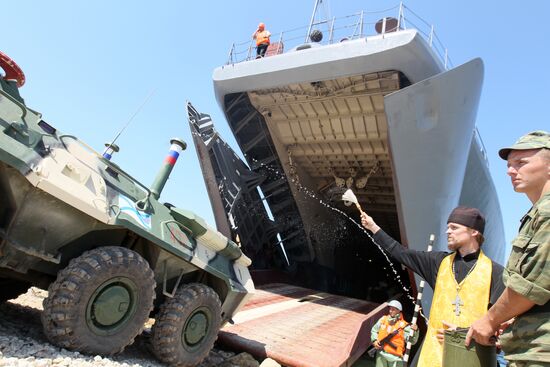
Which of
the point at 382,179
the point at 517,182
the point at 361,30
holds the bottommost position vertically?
the point at 517,182

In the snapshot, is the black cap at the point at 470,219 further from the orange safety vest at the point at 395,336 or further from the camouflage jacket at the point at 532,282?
the orange safety vest at the point at 395,336

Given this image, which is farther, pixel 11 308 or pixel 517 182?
pixel 11 308

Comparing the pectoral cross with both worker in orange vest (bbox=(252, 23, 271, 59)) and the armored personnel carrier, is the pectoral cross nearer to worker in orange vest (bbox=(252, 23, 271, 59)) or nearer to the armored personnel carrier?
the armored personnel carrier

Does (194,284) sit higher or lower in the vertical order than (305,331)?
higher

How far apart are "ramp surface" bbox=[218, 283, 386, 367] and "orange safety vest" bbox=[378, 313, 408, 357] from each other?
0.39 meters

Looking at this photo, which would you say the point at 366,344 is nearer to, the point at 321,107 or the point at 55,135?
the point at 55,135

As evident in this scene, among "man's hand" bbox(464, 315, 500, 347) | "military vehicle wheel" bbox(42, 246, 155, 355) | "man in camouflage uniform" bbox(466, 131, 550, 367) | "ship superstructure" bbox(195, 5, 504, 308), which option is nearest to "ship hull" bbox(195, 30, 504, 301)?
"ship superstructure" bbox(195, 5, 504, 308)

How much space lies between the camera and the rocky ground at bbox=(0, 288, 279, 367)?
250 cm

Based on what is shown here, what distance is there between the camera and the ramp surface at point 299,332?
169 inches

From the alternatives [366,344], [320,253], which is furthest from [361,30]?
[320,253]

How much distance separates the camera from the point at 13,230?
2754 millimetres

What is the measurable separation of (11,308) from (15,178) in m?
2.27

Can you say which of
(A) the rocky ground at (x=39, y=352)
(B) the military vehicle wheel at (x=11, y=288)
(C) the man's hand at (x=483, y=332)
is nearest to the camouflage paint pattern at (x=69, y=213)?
(A) the rocky ground at (x=39, y=352)

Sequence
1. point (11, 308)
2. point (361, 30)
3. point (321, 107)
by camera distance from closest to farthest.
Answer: point (11, 308)
point (361, 30)
point (321, 107)
